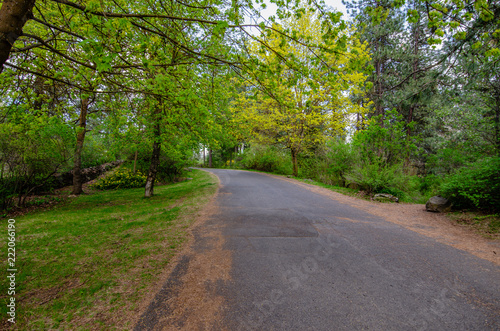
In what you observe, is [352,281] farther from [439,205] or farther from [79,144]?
[79,144]

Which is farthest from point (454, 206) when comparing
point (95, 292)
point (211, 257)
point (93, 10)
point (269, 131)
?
point (269, 131)

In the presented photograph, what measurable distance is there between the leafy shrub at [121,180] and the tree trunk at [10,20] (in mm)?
11997

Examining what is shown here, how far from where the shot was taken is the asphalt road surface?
2.05 meters

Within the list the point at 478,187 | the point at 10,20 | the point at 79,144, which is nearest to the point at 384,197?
the point at 478,187

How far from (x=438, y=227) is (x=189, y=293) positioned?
5933 millimetres

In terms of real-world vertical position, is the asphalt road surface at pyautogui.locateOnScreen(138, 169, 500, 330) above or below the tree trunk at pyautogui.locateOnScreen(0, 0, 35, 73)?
below

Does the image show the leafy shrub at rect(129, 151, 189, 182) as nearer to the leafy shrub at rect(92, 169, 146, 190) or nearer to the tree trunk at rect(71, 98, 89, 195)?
the leafy shrub at rect(92, 169, 146, 190)

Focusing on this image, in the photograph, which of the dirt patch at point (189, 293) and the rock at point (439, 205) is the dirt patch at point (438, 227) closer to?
the rock at point (439, 205)

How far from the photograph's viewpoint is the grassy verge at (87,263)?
6.96ft

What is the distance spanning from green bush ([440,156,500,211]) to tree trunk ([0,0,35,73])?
9203 mm

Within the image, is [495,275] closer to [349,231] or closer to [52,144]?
[349,231]

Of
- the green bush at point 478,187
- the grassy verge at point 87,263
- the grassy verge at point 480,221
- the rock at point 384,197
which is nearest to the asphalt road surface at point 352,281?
the grassy verge at point 87,263

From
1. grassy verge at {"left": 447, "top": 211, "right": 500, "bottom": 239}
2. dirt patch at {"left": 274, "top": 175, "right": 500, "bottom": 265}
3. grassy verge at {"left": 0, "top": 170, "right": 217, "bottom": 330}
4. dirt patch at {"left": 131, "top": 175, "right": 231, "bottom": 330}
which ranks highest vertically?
grassy verge at {"left": 447, "top": 211, "right": 500, "bottom": 239}

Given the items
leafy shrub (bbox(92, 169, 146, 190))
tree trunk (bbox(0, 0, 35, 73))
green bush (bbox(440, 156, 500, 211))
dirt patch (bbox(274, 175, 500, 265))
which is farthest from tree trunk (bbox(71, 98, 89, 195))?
green bush (bbox(440, 156, 500, 211))
